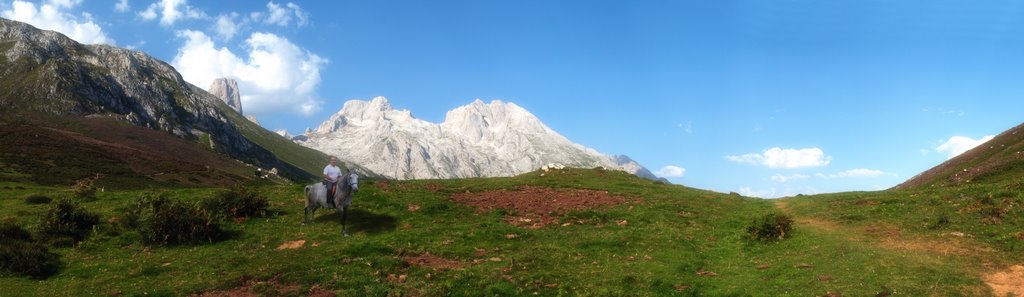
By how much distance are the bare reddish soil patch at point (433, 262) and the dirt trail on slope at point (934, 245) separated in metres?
18.9

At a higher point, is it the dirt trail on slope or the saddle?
the saddle

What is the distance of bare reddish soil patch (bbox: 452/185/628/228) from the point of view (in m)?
33.2

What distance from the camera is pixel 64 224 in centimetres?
2594

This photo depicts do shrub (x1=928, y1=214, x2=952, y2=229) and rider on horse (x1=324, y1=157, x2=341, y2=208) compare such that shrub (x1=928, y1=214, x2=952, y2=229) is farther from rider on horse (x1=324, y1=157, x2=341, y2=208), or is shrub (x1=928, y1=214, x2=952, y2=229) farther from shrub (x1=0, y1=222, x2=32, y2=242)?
shrub (x1=0, y1=222, x2=32, y2=242)

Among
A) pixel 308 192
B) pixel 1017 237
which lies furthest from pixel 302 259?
pixel 1017 237

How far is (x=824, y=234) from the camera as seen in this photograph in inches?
1047

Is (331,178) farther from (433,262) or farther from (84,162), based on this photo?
(84,162)

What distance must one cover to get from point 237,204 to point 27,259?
413 inches

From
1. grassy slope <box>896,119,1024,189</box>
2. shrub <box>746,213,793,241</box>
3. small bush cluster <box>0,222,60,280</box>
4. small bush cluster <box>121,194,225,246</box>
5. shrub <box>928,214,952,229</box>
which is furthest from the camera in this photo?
grassy slope <box>896,119,1024,189</box>

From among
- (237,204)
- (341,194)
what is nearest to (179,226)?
(237,204)

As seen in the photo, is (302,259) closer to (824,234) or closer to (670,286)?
(670,286)

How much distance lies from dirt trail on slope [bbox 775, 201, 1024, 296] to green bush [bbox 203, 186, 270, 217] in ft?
107

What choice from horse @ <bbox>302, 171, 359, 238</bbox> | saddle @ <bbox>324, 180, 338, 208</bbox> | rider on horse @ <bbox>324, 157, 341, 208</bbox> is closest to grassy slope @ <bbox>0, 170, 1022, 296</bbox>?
horse @ <bbox>302, 171, 359, 238</bbox>

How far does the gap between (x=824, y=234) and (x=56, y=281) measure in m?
34.5
